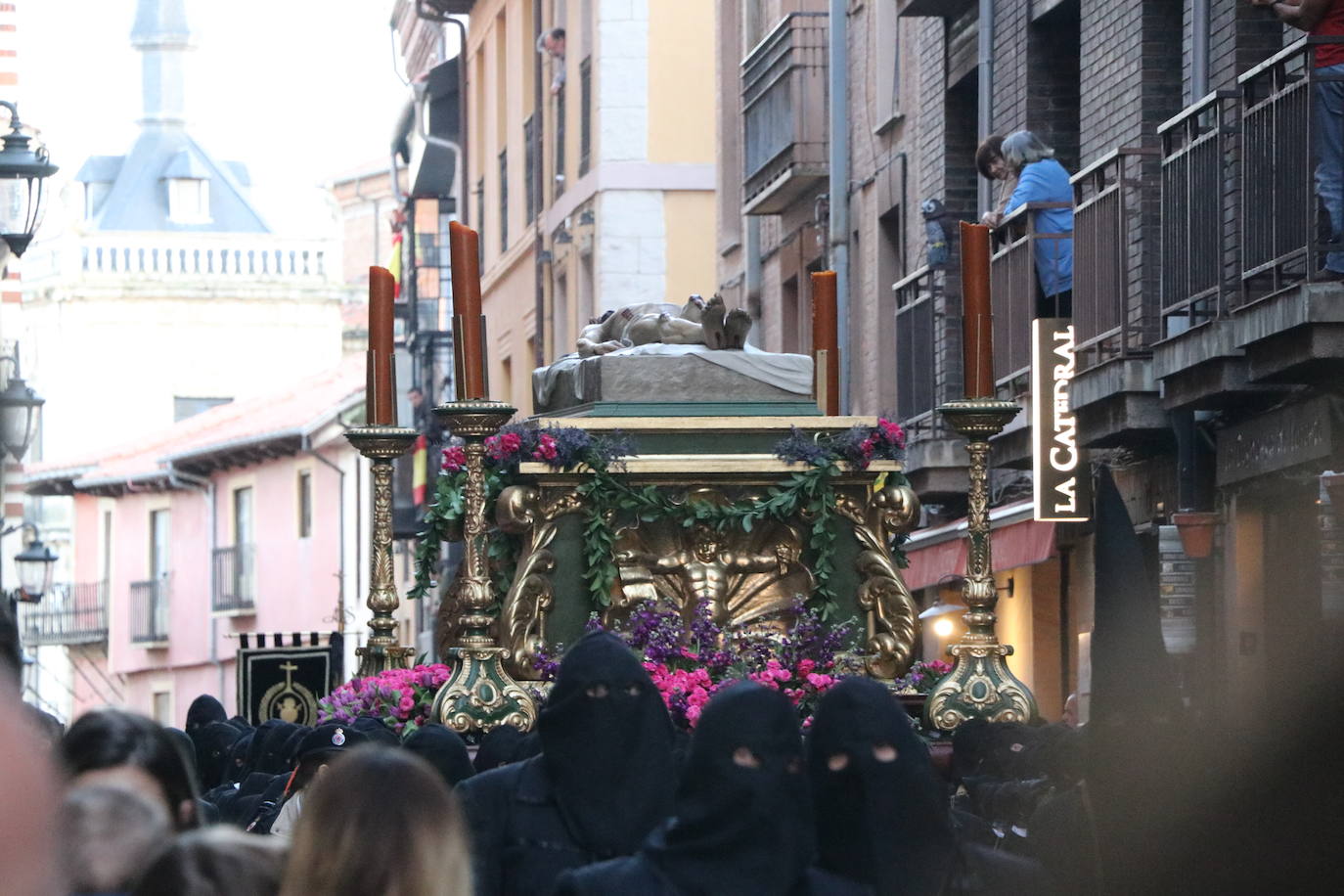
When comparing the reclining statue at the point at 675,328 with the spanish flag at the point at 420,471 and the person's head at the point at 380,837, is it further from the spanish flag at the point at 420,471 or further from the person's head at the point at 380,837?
the spanish flag at the point at 420,471

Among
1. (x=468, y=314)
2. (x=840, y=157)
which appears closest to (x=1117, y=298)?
(x=468, y=314)

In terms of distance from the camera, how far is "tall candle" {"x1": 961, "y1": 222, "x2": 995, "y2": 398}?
10008 mm

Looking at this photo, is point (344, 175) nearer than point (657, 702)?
No

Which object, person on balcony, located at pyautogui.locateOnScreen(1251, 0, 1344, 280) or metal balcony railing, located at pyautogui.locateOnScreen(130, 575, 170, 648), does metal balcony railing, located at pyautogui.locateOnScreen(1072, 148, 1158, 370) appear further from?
metal balcony railing, located at pyautogui.locateOnScreen(130, 575, 170, 648)

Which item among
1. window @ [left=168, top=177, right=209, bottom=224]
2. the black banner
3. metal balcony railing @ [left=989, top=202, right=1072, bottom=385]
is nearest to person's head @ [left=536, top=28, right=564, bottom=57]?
metal balcony railing @ [left=989, top=202, right=1072, bottom=385]

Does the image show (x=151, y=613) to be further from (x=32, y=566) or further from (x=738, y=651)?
(x=738, y=651)

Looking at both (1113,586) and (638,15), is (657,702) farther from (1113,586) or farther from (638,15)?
(638,15)

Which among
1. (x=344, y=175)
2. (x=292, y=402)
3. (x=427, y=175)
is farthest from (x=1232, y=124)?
(x=344, y=175)

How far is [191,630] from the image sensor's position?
57375 millimetres

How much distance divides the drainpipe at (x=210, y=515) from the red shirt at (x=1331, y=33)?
43.1 meters

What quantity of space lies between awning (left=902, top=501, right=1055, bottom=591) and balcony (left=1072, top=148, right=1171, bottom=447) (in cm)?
103

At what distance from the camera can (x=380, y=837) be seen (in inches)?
163

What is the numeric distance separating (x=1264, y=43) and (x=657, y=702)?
999 cm

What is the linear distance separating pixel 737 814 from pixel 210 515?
172 feet
